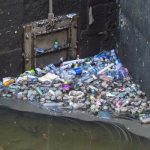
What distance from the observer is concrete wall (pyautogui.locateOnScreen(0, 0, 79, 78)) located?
7.81 meters

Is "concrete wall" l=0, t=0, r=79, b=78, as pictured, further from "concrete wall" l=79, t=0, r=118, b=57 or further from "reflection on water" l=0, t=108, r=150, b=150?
"reflection on water" l=0, t=108, r=150, b=150

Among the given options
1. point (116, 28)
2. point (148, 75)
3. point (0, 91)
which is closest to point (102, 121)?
point (148, 75)

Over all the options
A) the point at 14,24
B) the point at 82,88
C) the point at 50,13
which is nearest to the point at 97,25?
the point at 50,13

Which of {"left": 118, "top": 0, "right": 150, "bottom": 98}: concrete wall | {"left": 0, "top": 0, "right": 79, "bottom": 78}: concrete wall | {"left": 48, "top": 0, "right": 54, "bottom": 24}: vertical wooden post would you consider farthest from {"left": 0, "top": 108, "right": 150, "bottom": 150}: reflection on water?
{"left": 48, "top": 0, "right": 54, "bottom": 24}: vertical wooden post

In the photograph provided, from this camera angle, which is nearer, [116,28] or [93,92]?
[93,92]

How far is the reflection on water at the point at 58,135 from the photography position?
265 inches

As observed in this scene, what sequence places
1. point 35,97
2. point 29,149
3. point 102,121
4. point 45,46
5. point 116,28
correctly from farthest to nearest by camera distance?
1. point 116,28
2. point 45,46
3. point 35,97
4. point 102,121
5. point 29,149

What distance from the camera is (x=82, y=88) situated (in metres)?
8.04

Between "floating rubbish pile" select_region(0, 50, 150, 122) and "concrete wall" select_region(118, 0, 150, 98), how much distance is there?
8.2 inches

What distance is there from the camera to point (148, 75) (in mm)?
7652

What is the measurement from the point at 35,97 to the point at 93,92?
2.97 ft

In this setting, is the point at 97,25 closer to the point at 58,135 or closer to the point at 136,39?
the point at 136,39

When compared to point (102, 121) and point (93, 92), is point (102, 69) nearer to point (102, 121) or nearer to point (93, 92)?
point (93, 92)

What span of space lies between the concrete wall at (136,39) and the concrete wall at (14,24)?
3.77 feet
